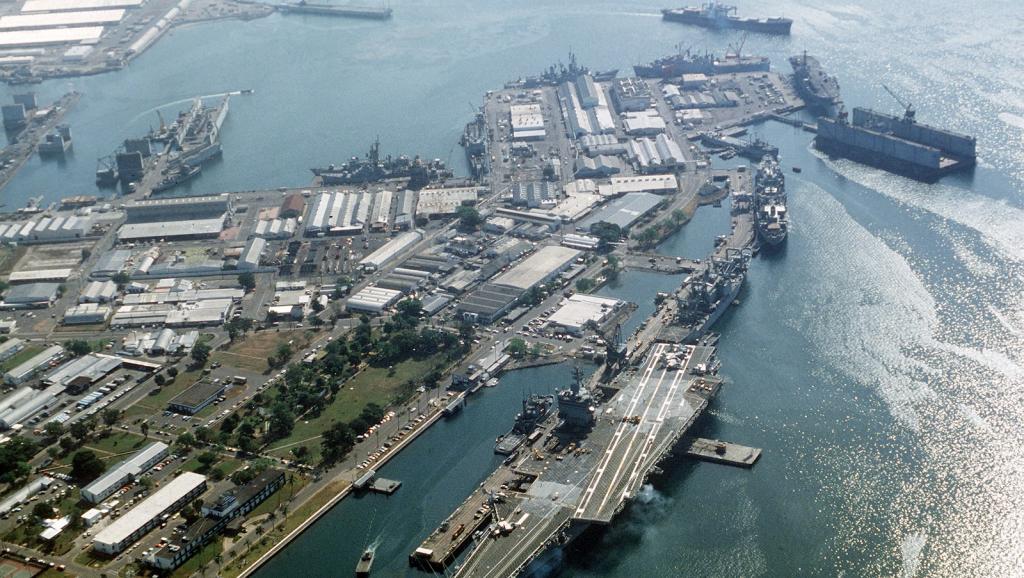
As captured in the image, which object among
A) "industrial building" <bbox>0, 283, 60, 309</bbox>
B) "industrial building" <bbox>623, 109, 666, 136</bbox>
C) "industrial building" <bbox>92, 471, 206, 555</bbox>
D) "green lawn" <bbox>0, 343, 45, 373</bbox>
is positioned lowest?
"industrial building" <bbox>92, 471, 206, 555</bbox>

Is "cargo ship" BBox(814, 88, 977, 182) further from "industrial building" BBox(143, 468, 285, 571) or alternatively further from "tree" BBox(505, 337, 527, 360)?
"industrial building" BBox(143, 468, 285, 571)

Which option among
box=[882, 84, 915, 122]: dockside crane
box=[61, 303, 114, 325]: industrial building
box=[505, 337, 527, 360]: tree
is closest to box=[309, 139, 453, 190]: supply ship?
box=[61, 303, 114, 325]: industrial building

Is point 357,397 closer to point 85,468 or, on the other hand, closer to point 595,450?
point 85,468

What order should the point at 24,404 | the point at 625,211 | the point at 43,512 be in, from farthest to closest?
1. the point at 625,211
2. the point at 24,404
3. the point at 43,512

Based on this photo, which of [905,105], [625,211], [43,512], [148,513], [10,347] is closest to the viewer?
[148,513]

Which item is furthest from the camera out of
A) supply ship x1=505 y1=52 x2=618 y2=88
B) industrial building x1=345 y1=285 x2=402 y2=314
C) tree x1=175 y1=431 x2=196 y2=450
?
supply ship x1=505 y1=52 x2=618 y2=88

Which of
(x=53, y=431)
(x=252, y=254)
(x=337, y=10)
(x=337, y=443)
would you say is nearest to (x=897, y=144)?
(x=252, y=254)

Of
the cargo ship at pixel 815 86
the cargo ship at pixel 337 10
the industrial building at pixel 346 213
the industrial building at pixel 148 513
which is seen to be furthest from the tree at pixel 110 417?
the cargo ship at pixel 337 10
